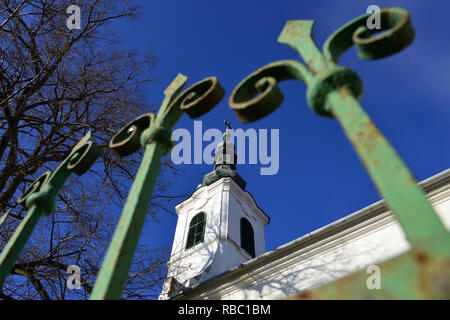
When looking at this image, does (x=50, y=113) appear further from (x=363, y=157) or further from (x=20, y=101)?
(x=363, y=157)

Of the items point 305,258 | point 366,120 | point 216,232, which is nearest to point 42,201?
point 366,120

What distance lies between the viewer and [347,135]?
1.14 metres

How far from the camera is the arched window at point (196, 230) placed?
1761cm

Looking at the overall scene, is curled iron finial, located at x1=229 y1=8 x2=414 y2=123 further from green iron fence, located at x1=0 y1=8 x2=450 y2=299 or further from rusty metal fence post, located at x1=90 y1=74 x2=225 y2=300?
rusty metal fence post, located at x1=90 y1=74 x2=225 y2=300

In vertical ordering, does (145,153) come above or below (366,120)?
above

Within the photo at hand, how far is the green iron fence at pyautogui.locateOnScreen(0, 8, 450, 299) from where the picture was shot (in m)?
0.81

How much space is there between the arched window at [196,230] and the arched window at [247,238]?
2.08 metres

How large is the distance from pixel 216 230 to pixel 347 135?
54.0 feet

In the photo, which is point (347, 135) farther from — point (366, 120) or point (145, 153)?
point (145, 153)

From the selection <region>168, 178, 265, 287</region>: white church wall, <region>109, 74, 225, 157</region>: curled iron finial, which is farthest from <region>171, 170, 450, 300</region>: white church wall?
<region>109, 74, 225, 157</region>: curled iron finial

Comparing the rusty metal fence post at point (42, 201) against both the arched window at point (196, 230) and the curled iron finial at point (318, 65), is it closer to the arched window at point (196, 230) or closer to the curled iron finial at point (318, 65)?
the curled iron finial at point (318, 65)

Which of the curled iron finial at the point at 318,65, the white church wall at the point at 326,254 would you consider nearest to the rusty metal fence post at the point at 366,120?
the curled iron finial at the point at 318,65

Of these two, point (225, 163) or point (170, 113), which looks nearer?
point (170, 113)

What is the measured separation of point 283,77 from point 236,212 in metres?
17.8
